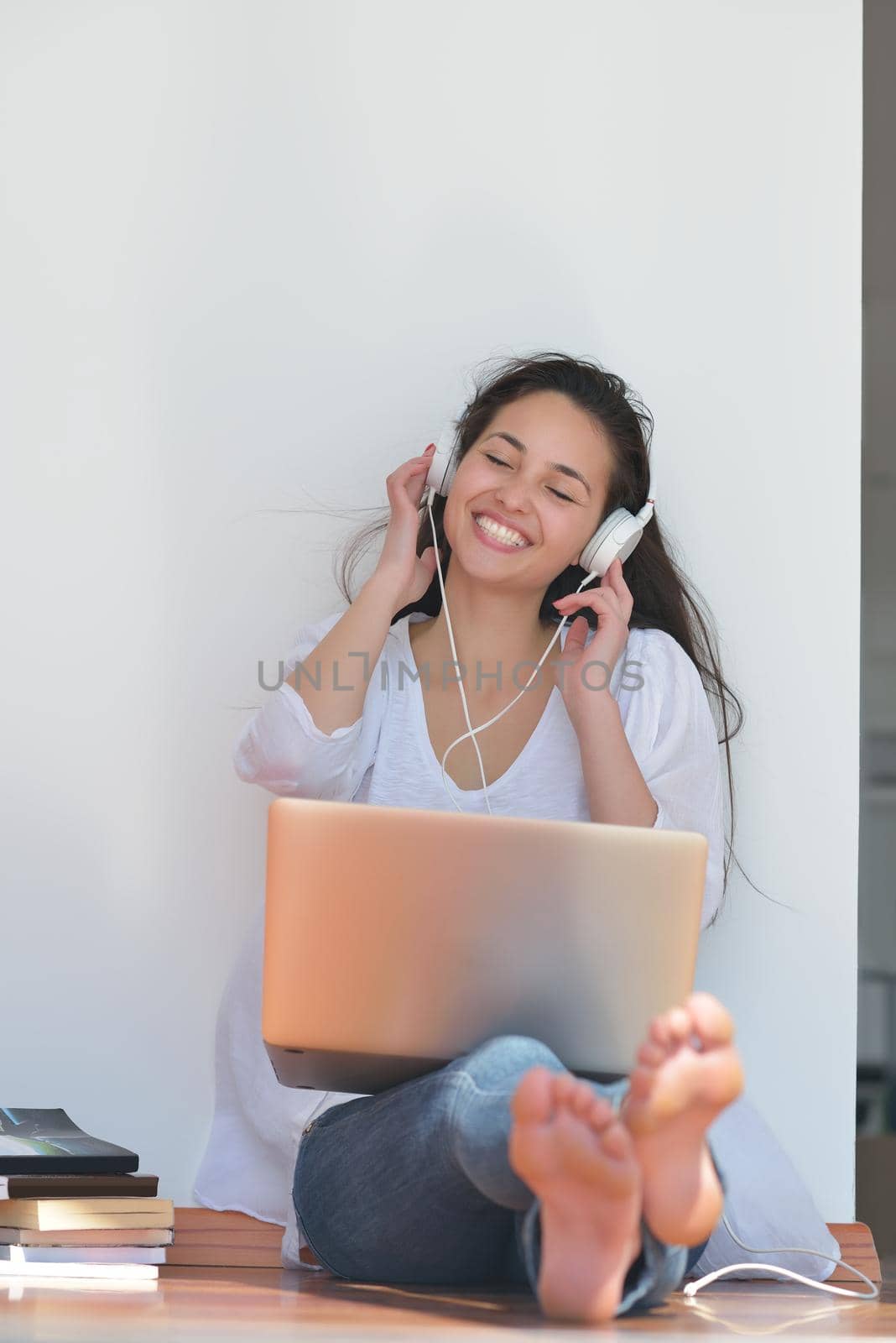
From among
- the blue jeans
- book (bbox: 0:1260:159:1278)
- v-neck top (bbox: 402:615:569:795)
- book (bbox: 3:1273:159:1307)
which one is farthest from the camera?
v-neck top (bbox: 402:615:569:795)

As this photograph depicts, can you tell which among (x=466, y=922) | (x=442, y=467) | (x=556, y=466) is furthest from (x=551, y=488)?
(x=466, y=922)

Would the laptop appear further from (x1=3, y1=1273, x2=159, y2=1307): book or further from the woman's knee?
(x1=3, y1=1273, x2=159, y2=1307): book

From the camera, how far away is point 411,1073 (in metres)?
1.38

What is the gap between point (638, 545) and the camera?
220cm

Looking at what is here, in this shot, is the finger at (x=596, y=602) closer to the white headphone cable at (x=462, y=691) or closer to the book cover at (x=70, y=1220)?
the white headphone cable at (x=462, y=691)

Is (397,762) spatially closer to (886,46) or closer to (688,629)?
(688,629)

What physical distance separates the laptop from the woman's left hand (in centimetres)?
66

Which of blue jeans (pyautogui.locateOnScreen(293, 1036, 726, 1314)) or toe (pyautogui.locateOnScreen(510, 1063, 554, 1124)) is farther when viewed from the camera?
blue jeans (pyautogui.locateOnScreen(293, 1036, 726, 1314))

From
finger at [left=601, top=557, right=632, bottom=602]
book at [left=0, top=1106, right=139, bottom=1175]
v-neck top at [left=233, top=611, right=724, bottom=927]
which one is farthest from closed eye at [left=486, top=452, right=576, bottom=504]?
book at [left=0, top=1106, right=139, bottom=1175]

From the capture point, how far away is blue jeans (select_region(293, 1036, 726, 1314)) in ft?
4.10

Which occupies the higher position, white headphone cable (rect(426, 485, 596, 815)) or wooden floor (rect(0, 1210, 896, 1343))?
white headphone cable (rect(426, 485, 596, 815))

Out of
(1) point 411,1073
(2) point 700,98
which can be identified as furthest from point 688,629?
(1) point 411,1073

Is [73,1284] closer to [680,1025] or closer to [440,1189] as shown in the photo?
[440,1189]

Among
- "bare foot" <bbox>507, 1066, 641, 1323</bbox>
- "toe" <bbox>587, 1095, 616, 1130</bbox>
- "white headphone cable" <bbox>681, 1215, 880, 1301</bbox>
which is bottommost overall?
"white headphone cable" <bbox>681, 1215, 880, 1301</bbox>
